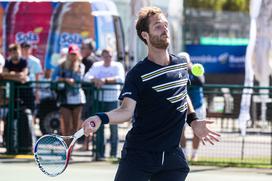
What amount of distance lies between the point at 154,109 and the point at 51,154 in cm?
86

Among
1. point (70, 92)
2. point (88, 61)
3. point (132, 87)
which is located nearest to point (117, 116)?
point (132, 87)

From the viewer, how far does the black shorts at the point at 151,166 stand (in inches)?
222

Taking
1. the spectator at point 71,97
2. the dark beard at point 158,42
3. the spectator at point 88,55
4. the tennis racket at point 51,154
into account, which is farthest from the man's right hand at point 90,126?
the spectator at point 88,55

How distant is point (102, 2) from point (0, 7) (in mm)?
2362

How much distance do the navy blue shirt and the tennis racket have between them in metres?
0.53

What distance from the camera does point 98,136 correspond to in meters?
12.0

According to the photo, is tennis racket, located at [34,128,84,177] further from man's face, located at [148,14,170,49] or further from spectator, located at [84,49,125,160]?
spectator, located at [84,49,125,160]

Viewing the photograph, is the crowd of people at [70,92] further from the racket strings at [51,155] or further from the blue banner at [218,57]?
the blue banner at [218,57]

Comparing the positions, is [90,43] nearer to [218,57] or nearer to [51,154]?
[51,154]

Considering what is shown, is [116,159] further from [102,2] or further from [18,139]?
[102,2]

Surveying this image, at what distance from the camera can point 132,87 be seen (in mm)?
5641

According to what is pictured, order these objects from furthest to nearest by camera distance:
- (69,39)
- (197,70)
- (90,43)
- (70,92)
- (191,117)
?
(69,39) → (90,43) → (70,92) → (197,70) → (191,117)

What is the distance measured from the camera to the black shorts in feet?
18.5

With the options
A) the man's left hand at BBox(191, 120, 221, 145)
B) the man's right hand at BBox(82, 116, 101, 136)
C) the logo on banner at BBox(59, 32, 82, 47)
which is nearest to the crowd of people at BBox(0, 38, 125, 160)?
the logo on banner at BBox(59, 32, 82, 47)
